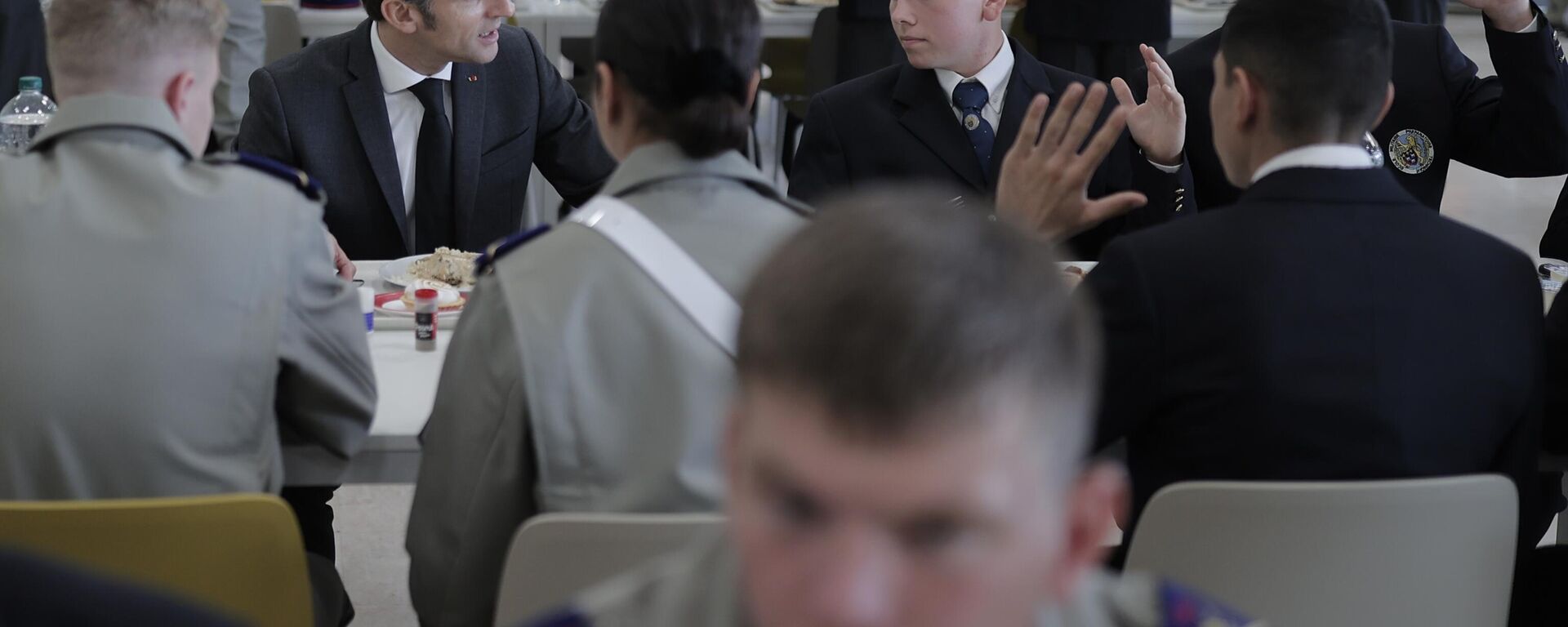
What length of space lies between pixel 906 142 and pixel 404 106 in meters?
0.94

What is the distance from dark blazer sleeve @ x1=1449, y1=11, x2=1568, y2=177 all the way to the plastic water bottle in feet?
9.04

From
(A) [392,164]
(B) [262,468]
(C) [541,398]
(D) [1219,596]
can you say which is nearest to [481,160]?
(A) [392,164]

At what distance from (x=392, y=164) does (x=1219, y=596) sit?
1.87 m

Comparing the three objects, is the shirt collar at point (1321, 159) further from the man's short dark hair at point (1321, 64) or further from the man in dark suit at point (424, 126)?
the man in dark suit at point (424, 126)

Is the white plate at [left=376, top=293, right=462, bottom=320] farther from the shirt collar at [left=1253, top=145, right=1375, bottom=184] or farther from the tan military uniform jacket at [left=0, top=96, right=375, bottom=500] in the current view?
the shirt collar at [left=1253, top=145, right=1375, bottom=184]

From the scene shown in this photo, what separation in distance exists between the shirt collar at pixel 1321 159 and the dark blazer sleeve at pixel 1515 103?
1.23 metres

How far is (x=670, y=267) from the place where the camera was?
5.47 ft

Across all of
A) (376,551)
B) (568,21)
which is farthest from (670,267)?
(568,21)

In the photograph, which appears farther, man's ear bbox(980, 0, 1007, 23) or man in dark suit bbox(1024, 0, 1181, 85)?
man in dark suit bbox(1024, 0, 1181, 85)

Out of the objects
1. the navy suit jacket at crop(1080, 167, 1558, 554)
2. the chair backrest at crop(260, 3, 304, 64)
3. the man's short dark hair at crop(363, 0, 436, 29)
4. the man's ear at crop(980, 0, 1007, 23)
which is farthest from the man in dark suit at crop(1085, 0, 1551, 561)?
the chair backrest at crop(260, 3, 304, 64)

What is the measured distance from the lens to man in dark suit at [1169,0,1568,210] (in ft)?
9.65

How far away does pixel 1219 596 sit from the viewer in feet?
5.54

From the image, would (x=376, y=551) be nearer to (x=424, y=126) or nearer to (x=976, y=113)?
(x=424, y=126)

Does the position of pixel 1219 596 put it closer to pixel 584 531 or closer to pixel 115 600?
pixel 584 531
